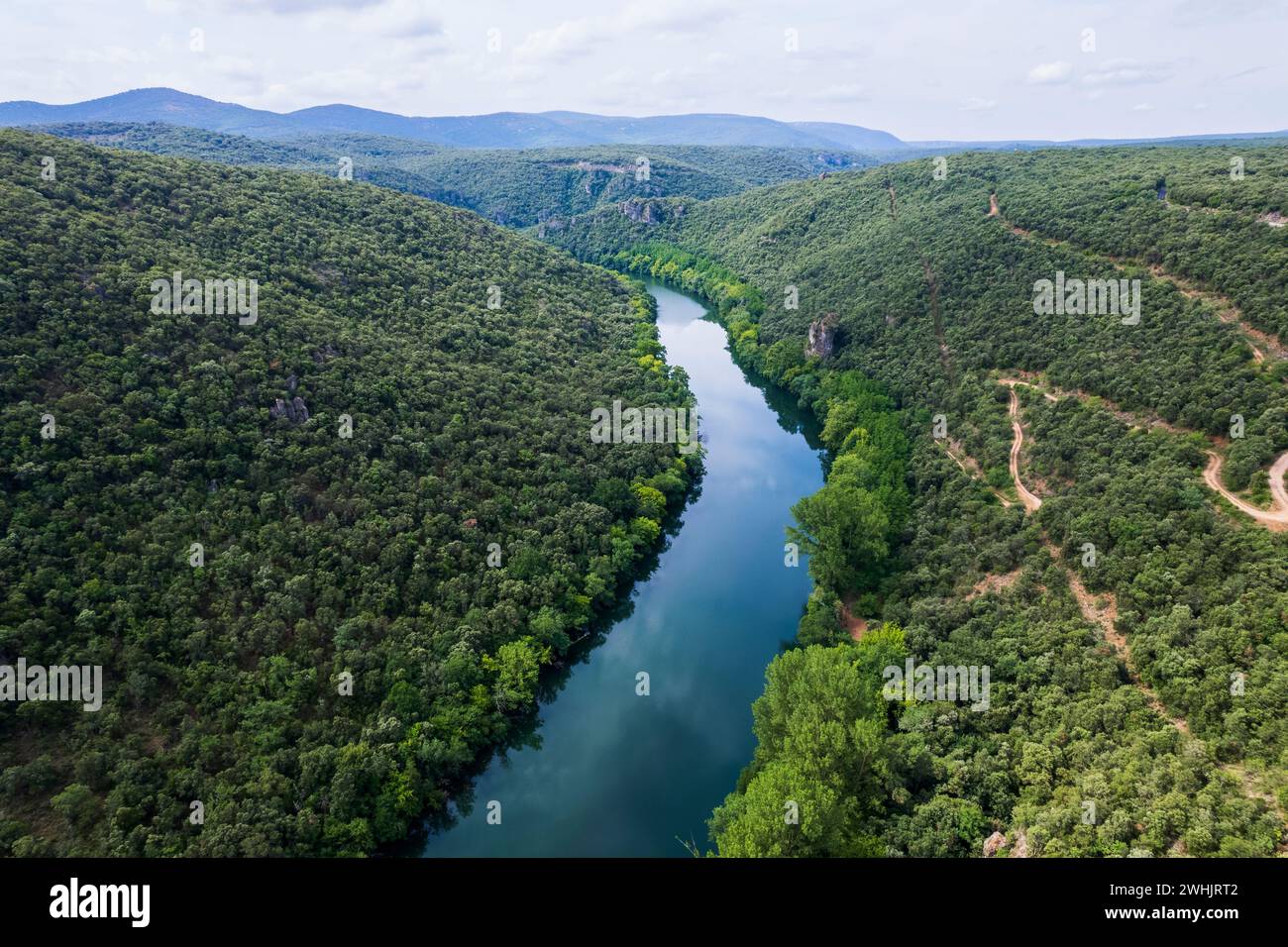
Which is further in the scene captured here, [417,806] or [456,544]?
[456,544]

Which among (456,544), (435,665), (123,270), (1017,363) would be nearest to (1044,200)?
(1017,363)

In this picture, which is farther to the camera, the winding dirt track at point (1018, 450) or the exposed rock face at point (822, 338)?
the exposed rock face at point (822, 338)

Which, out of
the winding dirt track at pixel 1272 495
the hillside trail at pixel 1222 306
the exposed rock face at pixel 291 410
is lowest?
the winding dirt track at pixel 1272 495

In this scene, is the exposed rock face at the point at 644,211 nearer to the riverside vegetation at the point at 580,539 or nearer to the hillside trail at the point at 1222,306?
the riverside vegetation at the point at 580,539

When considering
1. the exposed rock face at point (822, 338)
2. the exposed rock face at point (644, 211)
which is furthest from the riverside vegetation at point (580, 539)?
the exposed rock face at point (644, 211)

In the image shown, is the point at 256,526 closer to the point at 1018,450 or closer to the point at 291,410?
the point at 291,410

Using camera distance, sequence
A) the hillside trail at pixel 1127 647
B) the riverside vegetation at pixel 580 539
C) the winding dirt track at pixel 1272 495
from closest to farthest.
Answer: the hillside trail at pixel 1127 647
the riverside vegetation at pixel 580 539
the winding dirt track at pixel 1272 495
